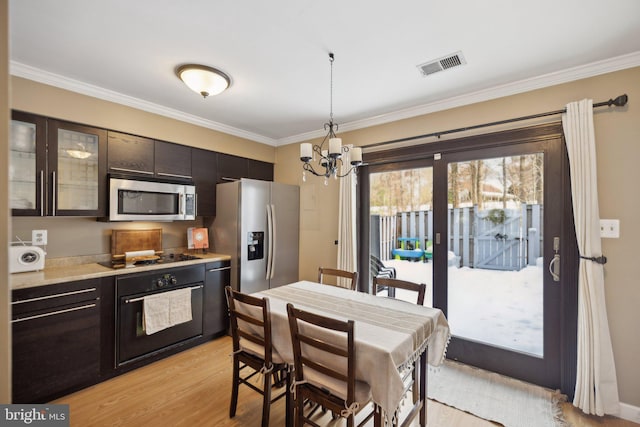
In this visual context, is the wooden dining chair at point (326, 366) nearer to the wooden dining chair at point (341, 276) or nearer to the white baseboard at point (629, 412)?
the wooden dining chair at point (341, 276)

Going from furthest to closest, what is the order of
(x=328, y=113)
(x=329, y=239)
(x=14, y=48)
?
(x=329, y=239)
(x=328, y=113)
(x=14, y=48)

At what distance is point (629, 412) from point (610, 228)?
1313 millimetres

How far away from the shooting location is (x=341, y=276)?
8.68 feet

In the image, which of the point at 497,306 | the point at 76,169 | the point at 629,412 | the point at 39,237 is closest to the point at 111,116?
the point at 76,169

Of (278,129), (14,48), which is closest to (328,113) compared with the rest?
(278,129)

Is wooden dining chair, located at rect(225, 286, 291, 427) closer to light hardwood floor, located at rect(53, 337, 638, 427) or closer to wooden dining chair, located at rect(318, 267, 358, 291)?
light hardwood floor, located at rect(53, 337, 638, 427)

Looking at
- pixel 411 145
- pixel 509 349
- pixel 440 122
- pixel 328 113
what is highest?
pixel 328 113

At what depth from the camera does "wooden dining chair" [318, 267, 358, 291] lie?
2.54m

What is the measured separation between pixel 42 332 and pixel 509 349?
3829 mm

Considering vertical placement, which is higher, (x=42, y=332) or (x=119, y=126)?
(x=119, y=126)

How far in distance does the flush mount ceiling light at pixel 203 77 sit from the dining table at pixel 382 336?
5.93 feet

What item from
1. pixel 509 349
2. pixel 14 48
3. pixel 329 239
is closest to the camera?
pixel 14 48

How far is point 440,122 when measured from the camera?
290 centimetres

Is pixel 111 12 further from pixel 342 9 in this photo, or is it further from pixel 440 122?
pixel 440 122
